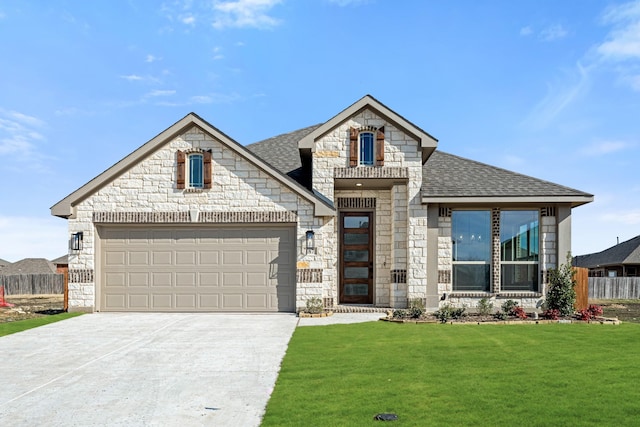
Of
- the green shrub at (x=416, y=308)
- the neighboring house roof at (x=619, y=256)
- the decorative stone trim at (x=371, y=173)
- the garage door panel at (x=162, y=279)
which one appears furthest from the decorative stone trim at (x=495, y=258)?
the neighboring house roof at (x=619, y=256)

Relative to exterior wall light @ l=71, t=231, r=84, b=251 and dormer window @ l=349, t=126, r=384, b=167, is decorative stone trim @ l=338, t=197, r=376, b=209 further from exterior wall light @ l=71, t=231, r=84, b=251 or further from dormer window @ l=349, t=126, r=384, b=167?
exterior wall light @ l=71, t=231, r=84, b=251

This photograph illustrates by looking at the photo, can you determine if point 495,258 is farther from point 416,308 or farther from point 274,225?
point 274,225

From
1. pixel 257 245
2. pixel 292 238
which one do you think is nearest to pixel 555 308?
pixel 292 238

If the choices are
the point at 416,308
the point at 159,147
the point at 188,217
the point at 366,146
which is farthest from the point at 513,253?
the point at 159,147

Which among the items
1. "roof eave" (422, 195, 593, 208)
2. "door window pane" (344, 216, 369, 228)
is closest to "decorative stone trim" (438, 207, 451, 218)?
"roof eave" (422, 195, 593, 208)

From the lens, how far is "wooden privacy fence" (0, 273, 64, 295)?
3206cm

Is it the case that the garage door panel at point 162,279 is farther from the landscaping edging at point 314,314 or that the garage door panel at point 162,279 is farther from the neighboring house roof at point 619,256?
the neighboring house roof at point 619,256

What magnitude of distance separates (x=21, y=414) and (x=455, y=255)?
1270 centimetres

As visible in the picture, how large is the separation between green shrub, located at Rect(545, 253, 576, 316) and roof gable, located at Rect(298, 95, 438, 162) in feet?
17.6

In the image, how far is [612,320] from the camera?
13.5 meters

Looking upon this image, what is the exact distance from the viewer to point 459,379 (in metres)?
7.09

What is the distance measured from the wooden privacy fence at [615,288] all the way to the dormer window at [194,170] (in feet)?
87.3

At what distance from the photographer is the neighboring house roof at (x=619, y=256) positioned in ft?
125

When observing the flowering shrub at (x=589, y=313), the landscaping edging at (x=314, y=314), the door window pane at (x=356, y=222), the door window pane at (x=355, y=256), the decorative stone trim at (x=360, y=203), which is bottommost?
the landscaping edging at (x=314, y=314)
